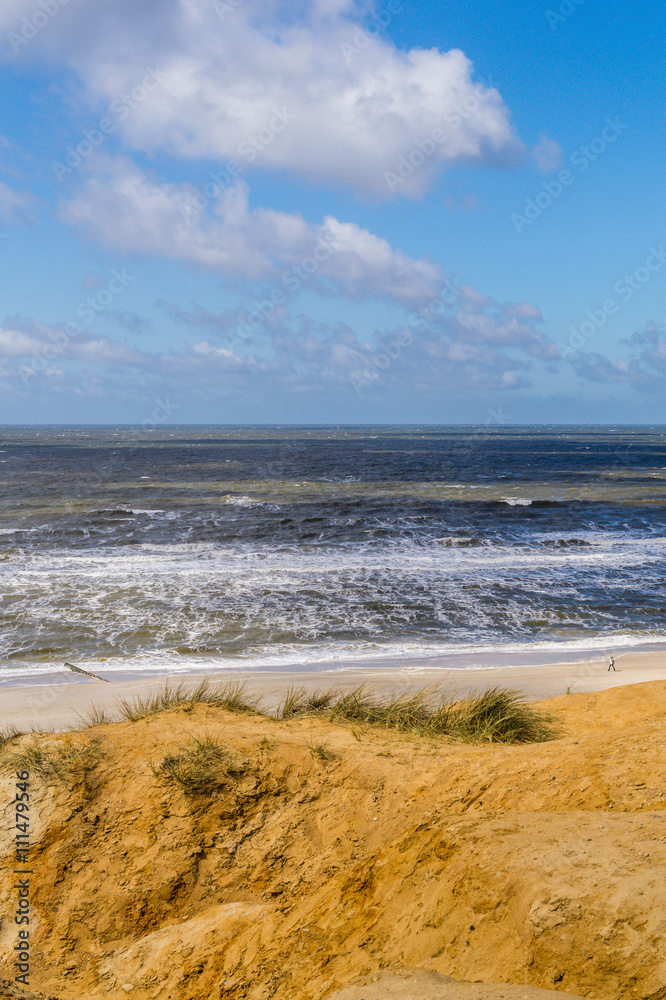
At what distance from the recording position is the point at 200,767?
6.33 m

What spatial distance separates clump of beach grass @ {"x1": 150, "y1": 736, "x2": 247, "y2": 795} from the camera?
625cm

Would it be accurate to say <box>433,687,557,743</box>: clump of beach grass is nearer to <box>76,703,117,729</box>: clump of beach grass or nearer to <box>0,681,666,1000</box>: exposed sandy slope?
<box>0,681,666,1000</box>: exposed sandy slope

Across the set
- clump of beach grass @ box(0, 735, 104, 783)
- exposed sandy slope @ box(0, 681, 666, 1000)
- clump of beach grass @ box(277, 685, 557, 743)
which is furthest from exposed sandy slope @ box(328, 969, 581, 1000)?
clump of beach grass @ box(277, 685, 557, 743)

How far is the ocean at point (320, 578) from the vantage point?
13.9 m

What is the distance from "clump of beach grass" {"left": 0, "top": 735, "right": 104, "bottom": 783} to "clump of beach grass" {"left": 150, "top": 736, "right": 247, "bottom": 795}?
74cm

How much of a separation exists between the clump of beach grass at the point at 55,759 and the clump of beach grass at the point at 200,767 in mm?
744

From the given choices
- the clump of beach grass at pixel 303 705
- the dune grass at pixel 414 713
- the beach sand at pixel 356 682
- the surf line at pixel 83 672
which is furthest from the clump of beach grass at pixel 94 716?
the clump of beach grass at pixel 303 705

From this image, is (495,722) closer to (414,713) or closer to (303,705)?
(414,713)

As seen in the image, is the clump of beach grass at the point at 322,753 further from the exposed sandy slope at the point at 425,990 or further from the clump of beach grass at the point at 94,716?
the clump of beach grass at the point at 94,716

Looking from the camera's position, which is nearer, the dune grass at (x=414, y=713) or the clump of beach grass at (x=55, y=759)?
the clump of beach grass at (x=55, y=759)

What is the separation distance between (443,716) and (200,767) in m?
3.87

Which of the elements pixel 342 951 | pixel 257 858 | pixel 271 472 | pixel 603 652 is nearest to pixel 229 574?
pixel 603 652

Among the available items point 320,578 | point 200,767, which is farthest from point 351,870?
point 320,578

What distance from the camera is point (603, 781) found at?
217 inches
